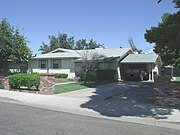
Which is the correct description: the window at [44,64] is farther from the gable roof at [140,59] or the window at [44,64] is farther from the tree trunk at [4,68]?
the gable roof at [140,59]

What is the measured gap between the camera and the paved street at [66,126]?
741 centimetres

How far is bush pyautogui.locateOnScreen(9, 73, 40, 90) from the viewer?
17.7m

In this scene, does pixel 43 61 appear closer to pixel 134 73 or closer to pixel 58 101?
pixel 134 73

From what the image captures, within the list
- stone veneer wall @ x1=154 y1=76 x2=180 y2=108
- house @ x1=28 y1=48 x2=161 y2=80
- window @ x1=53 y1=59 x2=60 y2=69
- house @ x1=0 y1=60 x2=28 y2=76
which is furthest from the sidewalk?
house @ x1=0 y1=60 x2=28 y2=76

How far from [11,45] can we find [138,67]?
16.3 meters

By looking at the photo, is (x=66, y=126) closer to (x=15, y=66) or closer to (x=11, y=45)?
(x=11, y=45)

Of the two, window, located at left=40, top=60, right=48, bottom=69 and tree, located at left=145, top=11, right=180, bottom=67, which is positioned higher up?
tree, located at left=145, top=11, right=180, bottom=67

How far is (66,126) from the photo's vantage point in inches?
322

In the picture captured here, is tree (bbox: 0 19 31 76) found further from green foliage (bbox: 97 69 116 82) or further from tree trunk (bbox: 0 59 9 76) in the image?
green foliage (bbox: 97 69 116 82)

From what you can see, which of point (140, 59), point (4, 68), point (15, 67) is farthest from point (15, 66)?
point (140, 59)

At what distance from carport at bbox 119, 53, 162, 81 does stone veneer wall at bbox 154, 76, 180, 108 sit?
60.4 ft

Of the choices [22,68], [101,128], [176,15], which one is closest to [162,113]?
[101,128]

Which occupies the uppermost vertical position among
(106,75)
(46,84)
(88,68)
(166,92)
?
(88,68)

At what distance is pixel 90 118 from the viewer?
384 inches
